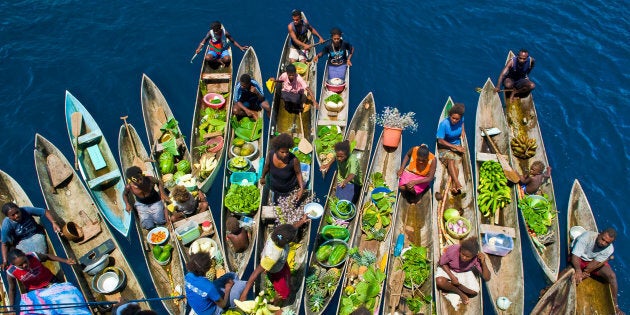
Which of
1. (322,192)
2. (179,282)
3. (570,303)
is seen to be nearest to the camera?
(570,303)

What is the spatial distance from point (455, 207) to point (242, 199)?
5662 millimetres

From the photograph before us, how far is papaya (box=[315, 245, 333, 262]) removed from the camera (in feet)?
30.3

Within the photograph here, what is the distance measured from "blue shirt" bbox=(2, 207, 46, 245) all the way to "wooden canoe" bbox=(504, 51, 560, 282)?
12.0 metres

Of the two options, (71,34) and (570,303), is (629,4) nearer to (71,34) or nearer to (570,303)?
(570,303)

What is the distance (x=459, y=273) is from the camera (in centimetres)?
883

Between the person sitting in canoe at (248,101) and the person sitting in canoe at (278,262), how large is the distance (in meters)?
5.63

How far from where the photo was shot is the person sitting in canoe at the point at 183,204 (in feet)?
31.7

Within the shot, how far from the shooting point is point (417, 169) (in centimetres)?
1006

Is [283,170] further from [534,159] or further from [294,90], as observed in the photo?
[534,159]

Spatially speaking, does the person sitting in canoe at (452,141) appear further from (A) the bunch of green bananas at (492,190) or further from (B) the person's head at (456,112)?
(A) the bunch of green bananas at (492,190)

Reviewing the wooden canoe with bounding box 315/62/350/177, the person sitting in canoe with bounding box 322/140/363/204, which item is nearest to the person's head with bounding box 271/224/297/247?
the person sitting in canoe with bounding box 322/140/363/204

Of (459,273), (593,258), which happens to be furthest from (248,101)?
(593,258)

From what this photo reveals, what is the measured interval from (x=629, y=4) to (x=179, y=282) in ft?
74.5

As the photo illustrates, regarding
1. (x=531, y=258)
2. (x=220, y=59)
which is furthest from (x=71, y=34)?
(x=531, y=258)
